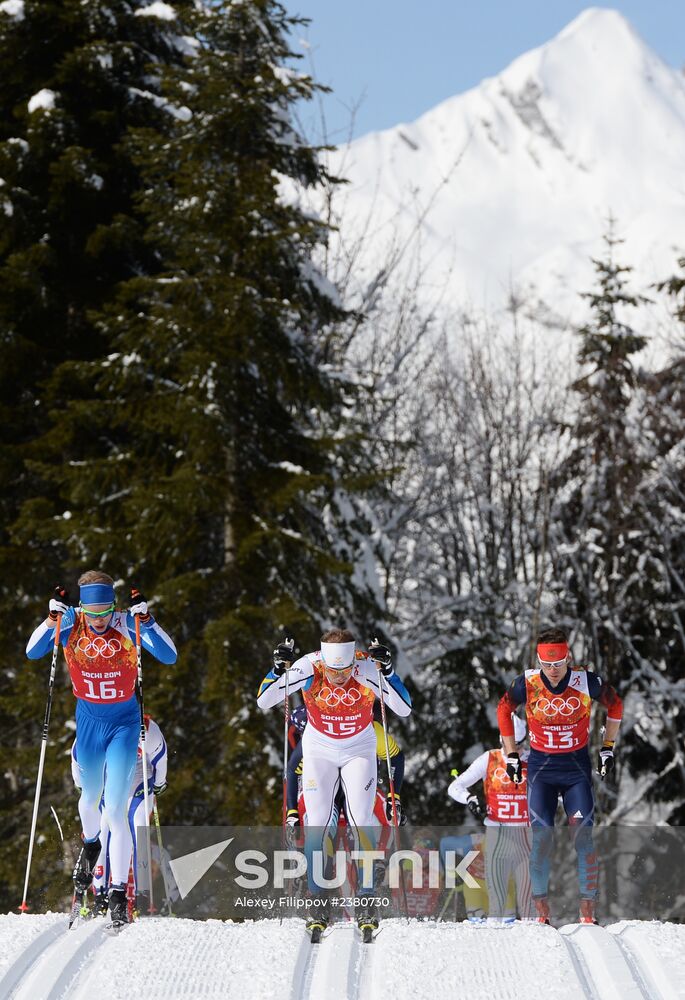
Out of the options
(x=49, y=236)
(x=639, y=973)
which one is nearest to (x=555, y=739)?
(x=639, y=973)

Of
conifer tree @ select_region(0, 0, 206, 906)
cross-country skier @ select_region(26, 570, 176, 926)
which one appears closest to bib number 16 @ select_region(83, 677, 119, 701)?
cross-country skier @ select_region(26, 570, 176, 926)

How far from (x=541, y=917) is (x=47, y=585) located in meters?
9.84

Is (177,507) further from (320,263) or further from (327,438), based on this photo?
(320,263)

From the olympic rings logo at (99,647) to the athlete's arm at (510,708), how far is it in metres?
2.78

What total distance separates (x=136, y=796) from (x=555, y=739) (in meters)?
2.97

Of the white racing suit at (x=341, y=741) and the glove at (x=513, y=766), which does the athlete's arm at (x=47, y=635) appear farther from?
the glove at (x=513, y=766)

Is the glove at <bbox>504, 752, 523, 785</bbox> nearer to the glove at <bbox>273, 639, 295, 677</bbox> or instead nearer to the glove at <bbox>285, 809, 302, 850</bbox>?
the glove at <bbox>285, 809, 302, 850</bbox>

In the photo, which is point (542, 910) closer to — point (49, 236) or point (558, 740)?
point (558, 740)

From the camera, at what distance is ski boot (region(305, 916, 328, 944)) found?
5.87 m

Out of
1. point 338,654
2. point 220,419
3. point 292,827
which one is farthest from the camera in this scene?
point 220,419

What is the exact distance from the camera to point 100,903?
6402 mm

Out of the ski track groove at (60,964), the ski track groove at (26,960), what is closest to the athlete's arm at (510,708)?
the ski track groove at (60,964)

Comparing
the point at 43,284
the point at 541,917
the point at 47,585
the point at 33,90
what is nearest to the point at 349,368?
the point at 43,284

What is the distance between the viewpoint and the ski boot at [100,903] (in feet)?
21.0
